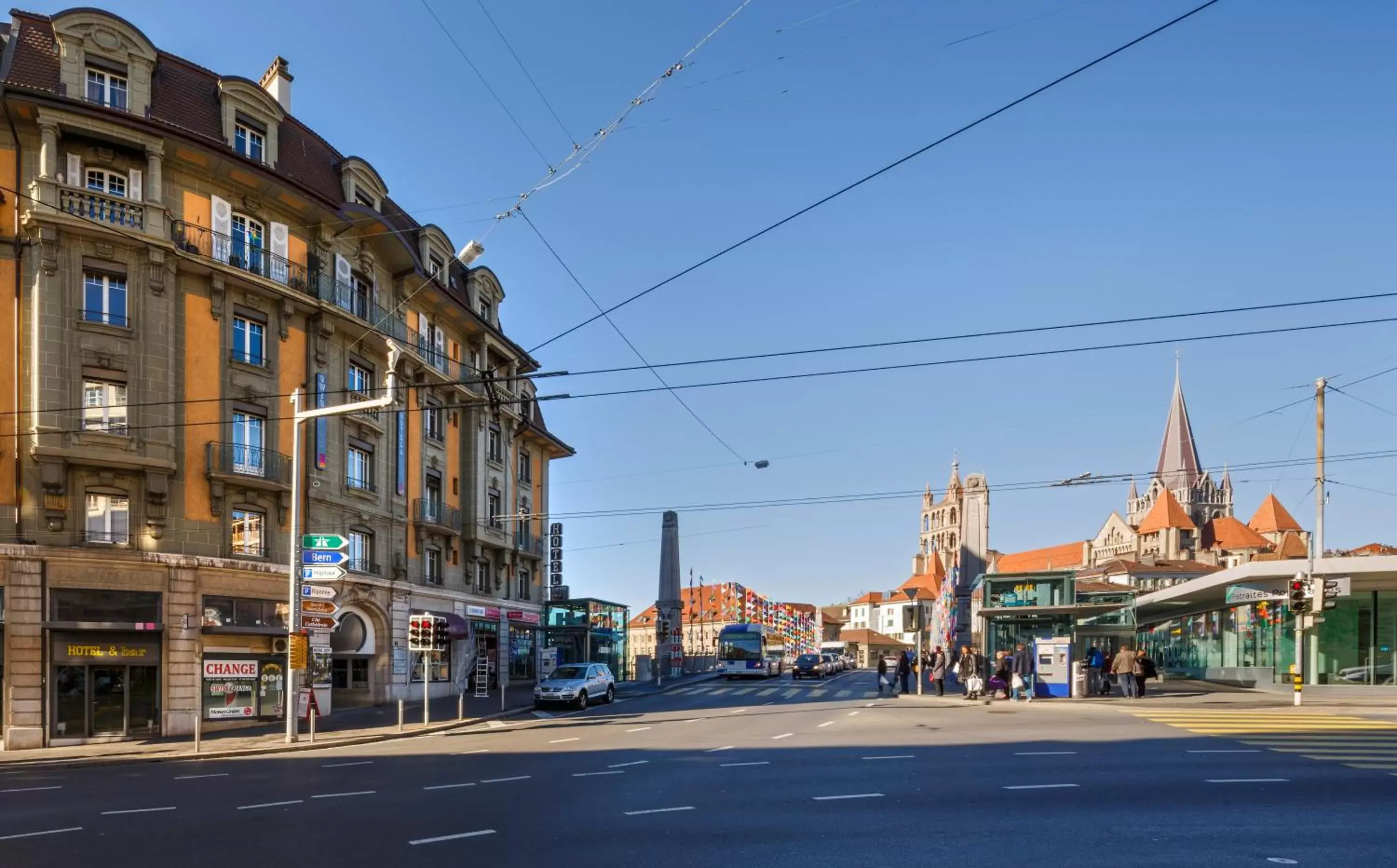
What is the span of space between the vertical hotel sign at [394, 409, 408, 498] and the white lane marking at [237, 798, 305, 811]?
23.0m

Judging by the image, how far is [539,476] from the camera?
51.3 metres

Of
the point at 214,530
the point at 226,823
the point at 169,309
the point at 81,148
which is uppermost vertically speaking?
the point at 81,148

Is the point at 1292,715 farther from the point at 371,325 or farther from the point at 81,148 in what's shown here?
the point at 81,148

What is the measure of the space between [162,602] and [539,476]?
89.3 feet

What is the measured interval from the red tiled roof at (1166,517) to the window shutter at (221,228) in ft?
420

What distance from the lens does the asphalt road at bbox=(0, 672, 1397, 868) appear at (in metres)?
9.34

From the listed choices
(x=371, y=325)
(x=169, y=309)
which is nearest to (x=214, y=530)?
(x=169, y=309)

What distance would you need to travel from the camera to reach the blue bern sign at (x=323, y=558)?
22.3 metres

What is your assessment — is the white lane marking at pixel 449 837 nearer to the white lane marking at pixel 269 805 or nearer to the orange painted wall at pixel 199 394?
the white lane marking at pixel 269 805

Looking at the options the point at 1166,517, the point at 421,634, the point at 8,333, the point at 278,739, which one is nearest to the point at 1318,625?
the point at 421,634

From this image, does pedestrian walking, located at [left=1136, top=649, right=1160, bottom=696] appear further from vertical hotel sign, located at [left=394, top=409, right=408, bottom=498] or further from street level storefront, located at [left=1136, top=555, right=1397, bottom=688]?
vertical hotel sign, located at [left=394, top=409, right=408, bottom=498]

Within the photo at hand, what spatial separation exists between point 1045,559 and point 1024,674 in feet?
433

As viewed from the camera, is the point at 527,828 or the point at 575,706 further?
the point at 575,706

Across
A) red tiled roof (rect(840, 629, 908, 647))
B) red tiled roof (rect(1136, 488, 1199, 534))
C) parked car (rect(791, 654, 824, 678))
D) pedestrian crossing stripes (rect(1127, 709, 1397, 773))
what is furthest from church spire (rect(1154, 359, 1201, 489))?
pedestrian crossing stripes (rect(1127, 709, 1397, 773))
